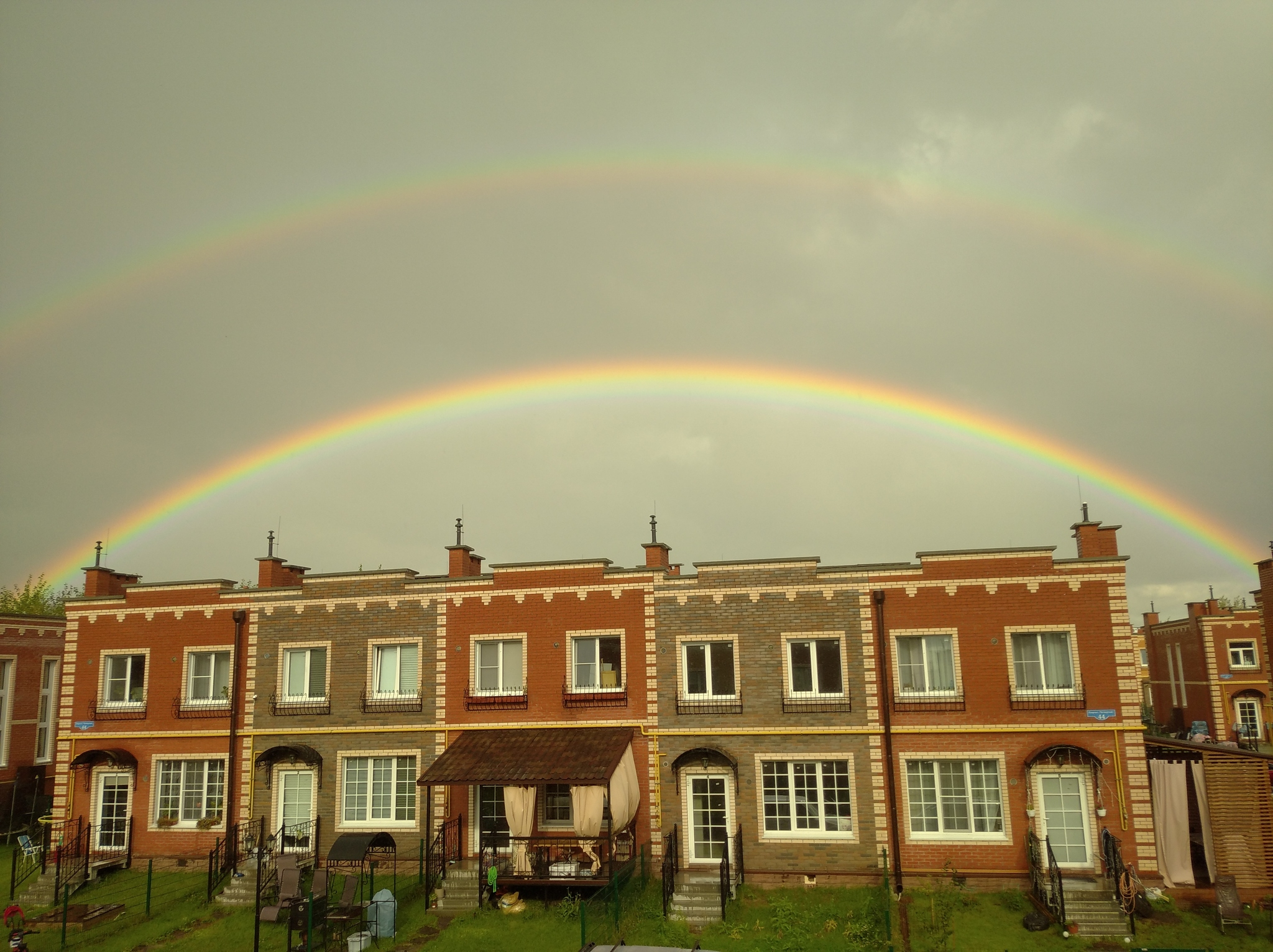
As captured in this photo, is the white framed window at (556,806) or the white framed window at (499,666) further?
the white framed window at (499,666)

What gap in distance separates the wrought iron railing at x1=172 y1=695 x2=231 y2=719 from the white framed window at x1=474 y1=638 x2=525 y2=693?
7670mm

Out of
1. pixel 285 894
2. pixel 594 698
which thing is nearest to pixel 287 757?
pixel 285 894

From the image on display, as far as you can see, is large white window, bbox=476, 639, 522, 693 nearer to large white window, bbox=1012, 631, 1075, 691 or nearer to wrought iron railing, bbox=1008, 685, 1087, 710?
wrought iron railing, bbox=1008, 685, 1087, 710

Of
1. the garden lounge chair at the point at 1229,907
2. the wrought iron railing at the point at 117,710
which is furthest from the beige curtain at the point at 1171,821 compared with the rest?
the wrought iron railing at the point at 117,710

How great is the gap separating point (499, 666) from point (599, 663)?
287 centimetres

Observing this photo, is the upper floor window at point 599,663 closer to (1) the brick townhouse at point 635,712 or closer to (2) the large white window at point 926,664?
(1) the brick townhouse at point 635,712

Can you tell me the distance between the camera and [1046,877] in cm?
2064

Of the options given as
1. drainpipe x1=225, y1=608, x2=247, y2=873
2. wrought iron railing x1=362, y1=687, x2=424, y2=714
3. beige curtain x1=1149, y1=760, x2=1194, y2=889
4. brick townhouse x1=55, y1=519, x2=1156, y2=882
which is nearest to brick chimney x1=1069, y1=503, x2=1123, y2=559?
brick townhouse x1=55, y1=519, x2=1156, y2=882

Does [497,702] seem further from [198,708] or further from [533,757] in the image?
[198,708]

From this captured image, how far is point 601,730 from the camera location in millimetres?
24453

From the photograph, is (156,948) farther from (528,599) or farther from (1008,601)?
(1008,601)

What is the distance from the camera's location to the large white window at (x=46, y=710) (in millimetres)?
36062

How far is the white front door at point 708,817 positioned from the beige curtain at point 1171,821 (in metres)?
9.99

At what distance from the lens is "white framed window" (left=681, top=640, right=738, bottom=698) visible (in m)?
24.3
